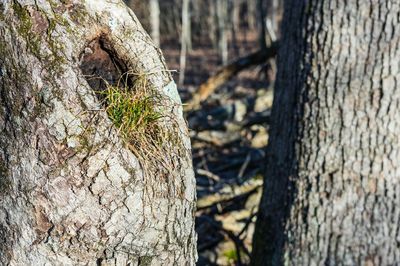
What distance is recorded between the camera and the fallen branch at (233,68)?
605 cm

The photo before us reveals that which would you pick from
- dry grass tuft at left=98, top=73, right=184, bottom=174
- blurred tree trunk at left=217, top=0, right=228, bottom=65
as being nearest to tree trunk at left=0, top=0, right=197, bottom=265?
dry grass tuft at left=98, top=73, right=184, bottom=174

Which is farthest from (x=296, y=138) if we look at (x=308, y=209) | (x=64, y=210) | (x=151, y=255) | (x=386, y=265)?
(x=64, y=210)

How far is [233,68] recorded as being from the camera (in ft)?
20.8

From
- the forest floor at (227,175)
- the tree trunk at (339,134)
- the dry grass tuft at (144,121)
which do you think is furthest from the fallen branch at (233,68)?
the dry grass tuft at (144,121)

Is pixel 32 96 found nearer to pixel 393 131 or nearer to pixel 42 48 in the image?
pixel 42 48

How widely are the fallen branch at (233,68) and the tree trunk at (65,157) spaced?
413 cm

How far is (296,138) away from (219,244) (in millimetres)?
2286

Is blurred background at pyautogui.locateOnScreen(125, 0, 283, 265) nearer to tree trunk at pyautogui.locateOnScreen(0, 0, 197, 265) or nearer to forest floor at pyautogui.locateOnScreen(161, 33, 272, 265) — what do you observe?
forest floor at pyautogui.locateOnScreen(161, 33, 272, 265)

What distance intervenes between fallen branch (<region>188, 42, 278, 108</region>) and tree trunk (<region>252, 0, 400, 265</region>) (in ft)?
7.19

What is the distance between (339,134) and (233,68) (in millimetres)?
2959

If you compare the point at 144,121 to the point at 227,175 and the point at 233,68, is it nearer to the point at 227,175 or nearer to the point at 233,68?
the point at 233,68

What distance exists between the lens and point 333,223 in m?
3.62

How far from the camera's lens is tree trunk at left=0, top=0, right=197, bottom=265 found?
5.62ft

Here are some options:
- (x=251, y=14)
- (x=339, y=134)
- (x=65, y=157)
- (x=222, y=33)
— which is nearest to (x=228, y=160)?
(x=339, y=134)
